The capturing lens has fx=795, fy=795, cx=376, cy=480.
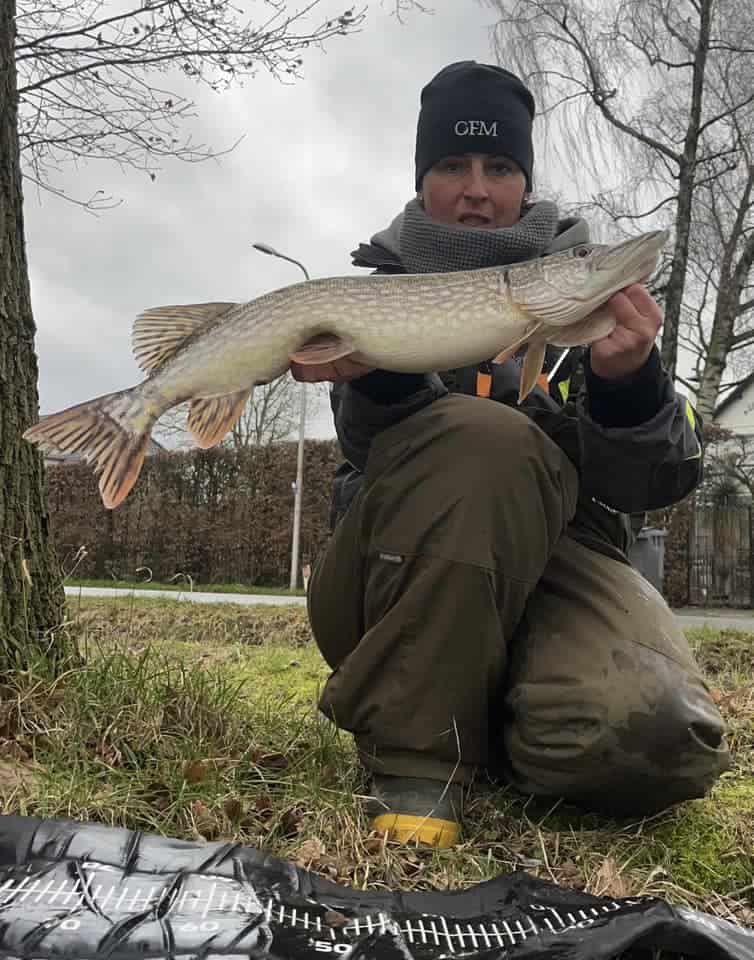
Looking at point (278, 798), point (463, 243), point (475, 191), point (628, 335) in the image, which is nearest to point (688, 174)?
point (475, 191)

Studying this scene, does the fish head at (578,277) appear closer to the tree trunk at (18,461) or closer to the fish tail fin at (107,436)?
the fish tail fin at (107,436)

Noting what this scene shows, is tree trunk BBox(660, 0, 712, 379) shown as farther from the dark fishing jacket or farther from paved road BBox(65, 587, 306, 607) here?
the dark fishing jacket

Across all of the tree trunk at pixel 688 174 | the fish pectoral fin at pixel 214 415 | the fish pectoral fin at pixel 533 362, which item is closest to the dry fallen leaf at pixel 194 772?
the fish pectoral fin at pixel 214 415

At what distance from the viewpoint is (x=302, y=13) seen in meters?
5.30

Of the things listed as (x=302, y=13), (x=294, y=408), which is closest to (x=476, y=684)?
(x=302, y=13)

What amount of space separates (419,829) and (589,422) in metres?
1.04

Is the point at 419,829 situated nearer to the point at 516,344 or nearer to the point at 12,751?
the point at 12,751

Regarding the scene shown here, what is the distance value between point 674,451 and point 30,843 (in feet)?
5.27

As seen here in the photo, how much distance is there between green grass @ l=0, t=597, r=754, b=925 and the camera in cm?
157

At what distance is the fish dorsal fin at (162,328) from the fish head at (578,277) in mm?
805

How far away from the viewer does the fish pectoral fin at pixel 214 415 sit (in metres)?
2.01

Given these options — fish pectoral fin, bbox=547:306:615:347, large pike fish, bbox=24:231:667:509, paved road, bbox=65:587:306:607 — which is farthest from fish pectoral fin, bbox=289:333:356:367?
paved road, bbox=65:587:306:607

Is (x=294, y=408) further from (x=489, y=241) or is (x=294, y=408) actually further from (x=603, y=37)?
(x=489, y=241)

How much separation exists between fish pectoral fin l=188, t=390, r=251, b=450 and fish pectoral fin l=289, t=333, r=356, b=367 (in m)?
0.17
